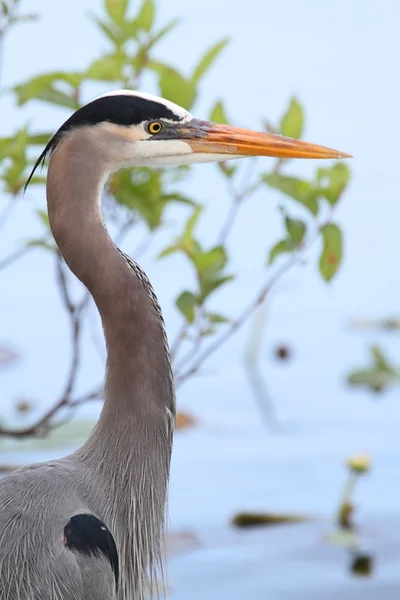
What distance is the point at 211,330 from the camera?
2883 millimetres

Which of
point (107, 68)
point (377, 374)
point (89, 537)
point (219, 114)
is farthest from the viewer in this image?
point (377, 374)

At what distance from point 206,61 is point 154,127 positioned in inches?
26.3

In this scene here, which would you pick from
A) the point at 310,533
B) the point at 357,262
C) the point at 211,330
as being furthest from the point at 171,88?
the point at 357,262

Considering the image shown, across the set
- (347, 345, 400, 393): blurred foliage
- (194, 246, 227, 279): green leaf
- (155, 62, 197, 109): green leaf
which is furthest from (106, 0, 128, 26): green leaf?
(347, 345, 400, 393): blurred foliage

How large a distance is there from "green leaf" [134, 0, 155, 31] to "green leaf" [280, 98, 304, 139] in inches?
14.4

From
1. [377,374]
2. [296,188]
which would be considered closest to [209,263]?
[296,188]

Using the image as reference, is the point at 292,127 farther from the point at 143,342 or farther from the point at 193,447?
the point at 193,447

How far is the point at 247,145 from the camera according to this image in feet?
7.98

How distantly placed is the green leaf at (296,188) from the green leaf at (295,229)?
0.04 m

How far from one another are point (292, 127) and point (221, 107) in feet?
0.55

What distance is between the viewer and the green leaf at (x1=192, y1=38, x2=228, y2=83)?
295cm

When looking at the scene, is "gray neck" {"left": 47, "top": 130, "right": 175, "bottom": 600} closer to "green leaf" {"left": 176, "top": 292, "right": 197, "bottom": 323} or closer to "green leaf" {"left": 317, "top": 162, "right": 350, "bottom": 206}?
"green leaf" {"left": 176, "top": 292, "right": 197, "bottom": 323}

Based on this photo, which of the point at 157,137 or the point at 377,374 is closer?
the point at 157,137

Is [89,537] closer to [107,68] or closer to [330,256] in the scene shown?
[330,256]
